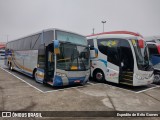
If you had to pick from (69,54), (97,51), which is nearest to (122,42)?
(97,51)

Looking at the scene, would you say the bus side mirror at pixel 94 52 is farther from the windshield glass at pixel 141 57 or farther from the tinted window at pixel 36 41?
the tinted window at pixel 36 41

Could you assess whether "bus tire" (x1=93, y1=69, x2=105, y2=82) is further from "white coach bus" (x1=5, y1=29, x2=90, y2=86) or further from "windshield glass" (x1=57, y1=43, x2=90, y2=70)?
"windshield glass" (x1=57, y1=43, x2=90, y2=70)

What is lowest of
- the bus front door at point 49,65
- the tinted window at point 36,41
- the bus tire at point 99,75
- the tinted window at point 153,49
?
the bus tire at point 99,75

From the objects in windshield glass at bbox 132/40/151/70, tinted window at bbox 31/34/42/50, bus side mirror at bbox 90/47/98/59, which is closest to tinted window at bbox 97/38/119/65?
bus side mirror at bbox 90/47/98/59

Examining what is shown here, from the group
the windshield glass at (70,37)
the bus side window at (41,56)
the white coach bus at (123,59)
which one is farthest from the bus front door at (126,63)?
the bus side window at (41,56)

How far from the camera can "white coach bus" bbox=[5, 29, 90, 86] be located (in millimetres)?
8547

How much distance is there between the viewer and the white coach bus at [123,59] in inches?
367

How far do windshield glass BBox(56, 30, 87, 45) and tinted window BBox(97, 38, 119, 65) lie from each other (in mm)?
1648

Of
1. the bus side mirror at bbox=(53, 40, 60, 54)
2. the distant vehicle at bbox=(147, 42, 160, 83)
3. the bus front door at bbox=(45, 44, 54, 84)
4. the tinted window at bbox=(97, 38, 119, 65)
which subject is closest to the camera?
the bus side mirror at bbox=(53, 40, 60, 54)

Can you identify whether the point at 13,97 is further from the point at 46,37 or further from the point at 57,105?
the point at 46,37

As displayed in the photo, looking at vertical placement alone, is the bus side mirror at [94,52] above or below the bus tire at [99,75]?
above

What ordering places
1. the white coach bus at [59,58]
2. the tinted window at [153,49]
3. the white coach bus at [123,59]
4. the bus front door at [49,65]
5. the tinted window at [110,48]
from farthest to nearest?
the tinted window at [153,49]
the tinted window at [110,48]
the white coach bus at [123,59]
the bus front door at [49,65]
the white coach bus at [59,58]

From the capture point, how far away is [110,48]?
10648mm

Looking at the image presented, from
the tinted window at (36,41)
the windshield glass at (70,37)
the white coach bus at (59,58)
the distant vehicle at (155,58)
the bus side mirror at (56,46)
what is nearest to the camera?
the bus side mirror at (56,46)
